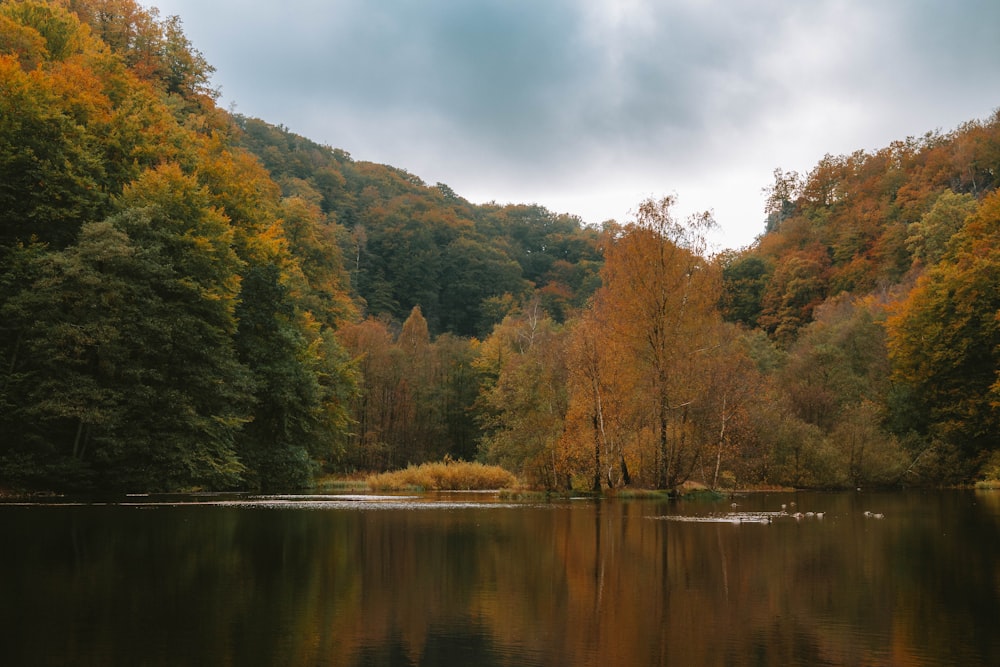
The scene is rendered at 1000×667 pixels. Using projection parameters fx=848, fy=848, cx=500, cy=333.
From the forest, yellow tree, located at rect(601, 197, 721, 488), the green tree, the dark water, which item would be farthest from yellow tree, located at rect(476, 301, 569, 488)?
the green tree

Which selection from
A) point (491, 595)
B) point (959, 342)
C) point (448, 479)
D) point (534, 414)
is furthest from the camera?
point (959, 342)

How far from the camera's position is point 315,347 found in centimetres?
4897

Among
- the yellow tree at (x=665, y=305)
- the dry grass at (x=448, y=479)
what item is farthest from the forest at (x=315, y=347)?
the dry grass at (x=448, y=479)

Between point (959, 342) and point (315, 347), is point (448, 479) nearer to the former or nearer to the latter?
point (315, 347)

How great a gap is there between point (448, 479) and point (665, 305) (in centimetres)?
1391

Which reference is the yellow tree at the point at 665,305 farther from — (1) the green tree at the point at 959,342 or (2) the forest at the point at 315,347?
(1) the green tree at the point at 959,342

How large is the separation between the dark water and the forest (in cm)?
1574

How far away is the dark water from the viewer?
6.20 m

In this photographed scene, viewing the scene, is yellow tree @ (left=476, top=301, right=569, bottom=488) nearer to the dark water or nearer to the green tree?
the dark water

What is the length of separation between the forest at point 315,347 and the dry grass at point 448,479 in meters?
4.83

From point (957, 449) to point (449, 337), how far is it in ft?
151

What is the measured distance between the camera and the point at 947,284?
162 ft

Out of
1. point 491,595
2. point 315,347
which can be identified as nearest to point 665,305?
point 315,347

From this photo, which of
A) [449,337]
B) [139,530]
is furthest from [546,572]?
[449,337]
